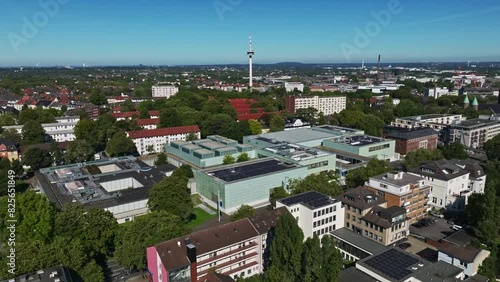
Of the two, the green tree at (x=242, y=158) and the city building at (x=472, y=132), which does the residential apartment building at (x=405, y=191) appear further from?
the city building at (x=472, y=132)

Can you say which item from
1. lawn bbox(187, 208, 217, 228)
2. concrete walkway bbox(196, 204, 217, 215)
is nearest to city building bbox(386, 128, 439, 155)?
concrete walkway bbox(196, 204, 217, 215)

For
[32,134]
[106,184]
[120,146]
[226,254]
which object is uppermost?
[32,134]

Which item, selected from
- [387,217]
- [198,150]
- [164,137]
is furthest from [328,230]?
[164,137]

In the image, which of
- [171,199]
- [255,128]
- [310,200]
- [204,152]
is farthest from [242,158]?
[310,200]

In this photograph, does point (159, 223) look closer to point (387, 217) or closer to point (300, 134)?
point (387, 217)

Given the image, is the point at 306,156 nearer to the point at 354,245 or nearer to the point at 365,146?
the point at 365,146

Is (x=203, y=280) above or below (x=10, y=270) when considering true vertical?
below
